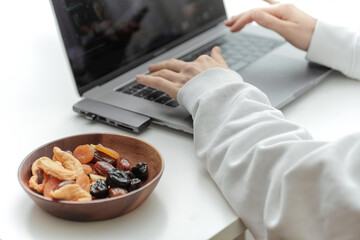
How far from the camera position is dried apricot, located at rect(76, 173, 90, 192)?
603 mm

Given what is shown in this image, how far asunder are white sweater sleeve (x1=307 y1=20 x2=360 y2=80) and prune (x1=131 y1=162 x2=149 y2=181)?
46 cm

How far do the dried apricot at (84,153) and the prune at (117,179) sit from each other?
0.18 ft

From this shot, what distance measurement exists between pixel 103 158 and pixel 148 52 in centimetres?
39

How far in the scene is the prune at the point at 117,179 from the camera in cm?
60

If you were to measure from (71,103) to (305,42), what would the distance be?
1.46 ft

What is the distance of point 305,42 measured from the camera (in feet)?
3.14

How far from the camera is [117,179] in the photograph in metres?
0.60

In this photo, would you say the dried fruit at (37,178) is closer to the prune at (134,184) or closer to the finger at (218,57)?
the prune at (134,184)

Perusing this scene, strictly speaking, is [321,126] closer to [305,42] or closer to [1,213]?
[305,42]

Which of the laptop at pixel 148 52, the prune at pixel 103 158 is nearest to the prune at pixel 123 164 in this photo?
the prune at pixel 103 158

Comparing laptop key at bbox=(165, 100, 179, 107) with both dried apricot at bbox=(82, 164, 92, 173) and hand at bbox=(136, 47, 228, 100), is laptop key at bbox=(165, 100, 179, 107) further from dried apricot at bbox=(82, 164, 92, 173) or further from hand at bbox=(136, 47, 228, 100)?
dried apricot at bbox=(82, 164, 92, 173)

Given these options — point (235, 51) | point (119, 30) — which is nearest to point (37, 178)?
point (119, 30)

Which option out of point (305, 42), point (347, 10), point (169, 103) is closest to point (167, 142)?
point (169, 103)

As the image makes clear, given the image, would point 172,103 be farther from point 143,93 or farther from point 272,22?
point 272,22
